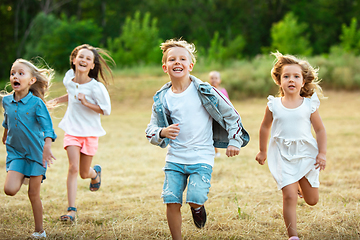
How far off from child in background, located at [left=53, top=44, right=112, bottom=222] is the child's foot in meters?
1.51

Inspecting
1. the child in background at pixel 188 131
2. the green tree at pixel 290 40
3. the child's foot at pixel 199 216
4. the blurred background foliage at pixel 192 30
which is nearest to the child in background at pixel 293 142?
the child in background at pixel 188 131

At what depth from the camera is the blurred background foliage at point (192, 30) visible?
3125 cm

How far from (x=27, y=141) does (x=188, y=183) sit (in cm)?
165

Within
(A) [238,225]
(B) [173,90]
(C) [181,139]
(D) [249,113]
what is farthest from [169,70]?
(D) [249,113]

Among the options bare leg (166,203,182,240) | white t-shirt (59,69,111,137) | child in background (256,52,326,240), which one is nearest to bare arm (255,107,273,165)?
child in background (256,52,326,240)

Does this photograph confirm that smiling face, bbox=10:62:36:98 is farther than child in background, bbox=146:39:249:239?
Yes

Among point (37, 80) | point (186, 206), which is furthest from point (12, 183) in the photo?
point (186, 206)

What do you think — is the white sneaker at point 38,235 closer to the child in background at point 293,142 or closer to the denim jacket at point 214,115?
the denim jacket at point 214,115

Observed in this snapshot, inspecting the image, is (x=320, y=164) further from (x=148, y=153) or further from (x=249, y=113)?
(x=249, y=113)

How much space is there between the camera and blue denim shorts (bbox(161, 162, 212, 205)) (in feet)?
11.0

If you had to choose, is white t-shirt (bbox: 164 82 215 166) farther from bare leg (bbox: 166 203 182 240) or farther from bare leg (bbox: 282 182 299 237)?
bare leg (bbox: 282 182 299 237)

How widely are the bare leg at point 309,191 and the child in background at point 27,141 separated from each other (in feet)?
7.83

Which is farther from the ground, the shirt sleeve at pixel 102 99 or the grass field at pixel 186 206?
the shirt sleeve at pixel 102 99

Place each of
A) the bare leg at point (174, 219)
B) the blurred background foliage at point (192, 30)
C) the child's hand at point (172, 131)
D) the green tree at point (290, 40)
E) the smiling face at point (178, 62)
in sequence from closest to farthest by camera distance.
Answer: the child's hand at point (172, 131)
the bare leg at point (174, 219)
the smiling face at point (178, 62)
the green tree at point (290, 40)
the blurred background foliage at point (192, 30)
